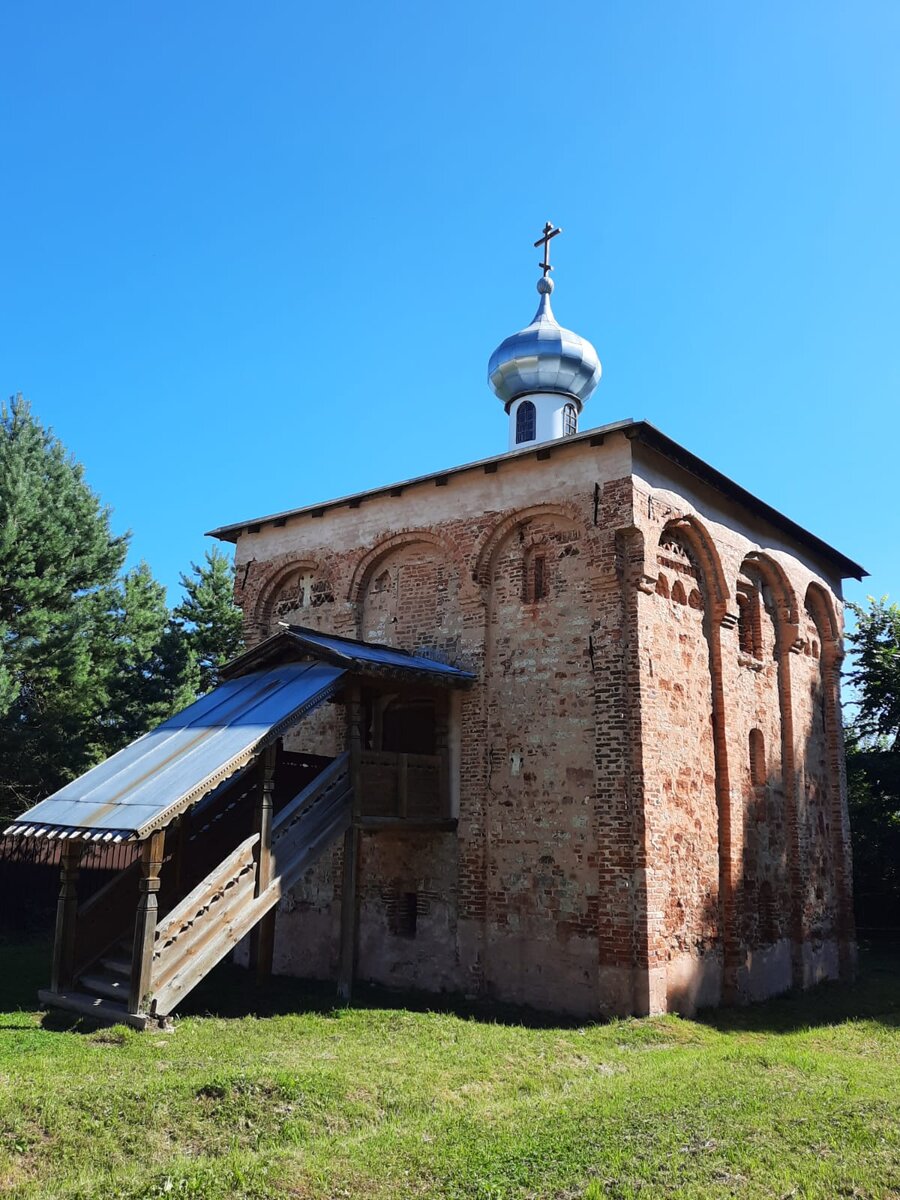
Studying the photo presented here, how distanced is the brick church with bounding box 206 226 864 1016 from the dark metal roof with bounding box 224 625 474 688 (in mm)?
276

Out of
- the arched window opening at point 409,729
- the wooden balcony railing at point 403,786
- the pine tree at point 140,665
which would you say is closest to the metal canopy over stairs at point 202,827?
the wooden balcony railing at point 403,786

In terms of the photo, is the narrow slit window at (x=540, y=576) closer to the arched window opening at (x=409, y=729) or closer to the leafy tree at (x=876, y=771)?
the arched window opening at (x=409, y=729)

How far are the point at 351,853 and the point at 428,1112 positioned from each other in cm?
444

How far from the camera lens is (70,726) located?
1925cm

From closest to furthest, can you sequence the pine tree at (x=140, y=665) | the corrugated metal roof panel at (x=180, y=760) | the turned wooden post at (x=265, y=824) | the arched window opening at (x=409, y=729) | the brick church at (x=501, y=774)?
the corrugated metal roof panel at (x=180, y=760)
the turned wooden post at (x=265, y=824)
the brick church at (x=501, y=774)
the arched window opening at (x=409, y=729)
the pine tree at (x=140, y=665)

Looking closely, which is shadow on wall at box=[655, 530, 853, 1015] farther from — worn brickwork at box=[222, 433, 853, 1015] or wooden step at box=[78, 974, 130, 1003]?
wooden step at box=[78, 974, 130, 1003]

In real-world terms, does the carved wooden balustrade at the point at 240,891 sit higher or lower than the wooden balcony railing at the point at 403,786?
lower

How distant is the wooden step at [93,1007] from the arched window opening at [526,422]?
1207 cm

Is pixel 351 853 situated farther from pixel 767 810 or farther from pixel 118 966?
pixel 767 810

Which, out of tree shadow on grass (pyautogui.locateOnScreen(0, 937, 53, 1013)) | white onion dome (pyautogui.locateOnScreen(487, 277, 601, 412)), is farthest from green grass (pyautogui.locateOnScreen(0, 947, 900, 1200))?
white onion dome (pyautogui.locateOnScreen(487, 277, 601, 412))

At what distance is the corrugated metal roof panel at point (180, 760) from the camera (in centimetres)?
918

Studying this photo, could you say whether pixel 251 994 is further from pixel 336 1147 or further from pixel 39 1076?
pixel 336 1147

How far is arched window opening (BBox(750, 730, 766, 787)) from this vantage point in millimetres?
14078

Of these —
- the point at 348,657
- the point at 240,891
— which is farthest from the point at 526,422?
the point at 240,891
